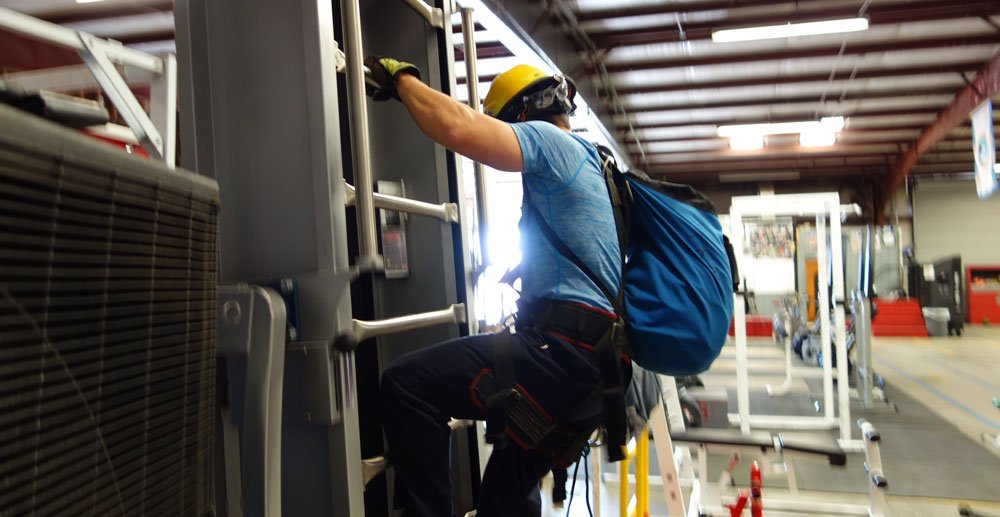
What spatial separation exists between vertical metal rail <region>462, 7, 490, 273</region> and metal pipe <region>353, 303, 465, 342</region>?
0.23m

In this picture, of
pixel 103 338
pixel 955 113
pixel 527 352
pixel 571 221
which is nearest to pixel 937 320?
pixel 955 113

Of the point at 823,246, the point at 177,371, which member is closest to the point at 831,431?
the point at 823,246

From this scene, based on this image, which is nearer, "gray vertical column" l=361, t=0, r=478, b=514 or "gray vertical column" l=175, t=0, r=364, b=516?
"gray vertical column" l=175, t=0, r=364, b=516

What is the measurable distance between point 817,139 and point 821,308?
9897 mm

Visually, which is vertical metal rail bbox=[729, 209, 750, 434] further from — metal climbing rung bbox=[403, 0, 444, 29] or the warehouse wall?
the warehouse wall

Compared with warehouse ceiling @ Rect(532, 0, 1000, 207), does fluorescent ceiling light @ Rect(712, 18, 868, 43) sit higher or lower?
lower

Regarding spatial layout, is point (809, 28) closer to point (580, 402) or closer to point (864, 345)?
point (864, 345)

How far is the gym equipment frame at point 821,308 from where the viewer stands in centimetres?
675

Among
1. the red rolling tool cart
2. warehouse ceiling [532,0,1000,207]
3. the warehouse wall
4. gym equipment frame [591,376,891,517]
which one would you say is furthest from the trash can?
gym equipment frame [591,376,891,517]

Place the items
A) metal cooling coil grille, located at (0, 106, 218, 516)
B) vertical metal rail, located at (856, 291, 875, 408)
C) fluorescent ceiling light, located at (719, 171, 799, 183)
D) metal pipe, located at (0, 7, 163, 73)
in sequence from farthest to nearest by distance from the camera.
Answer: fluorescent ceiling light, located at (719, 171, 799, 183) → vertical metal rail, located at (856, 291, 875, 408) → metal pipe, located at (0, 7, 163, 73) → metal cooling coil grille, located at (0, 106, 218, 516)

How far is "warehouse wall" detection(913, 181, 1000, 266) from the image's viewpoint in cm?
2128

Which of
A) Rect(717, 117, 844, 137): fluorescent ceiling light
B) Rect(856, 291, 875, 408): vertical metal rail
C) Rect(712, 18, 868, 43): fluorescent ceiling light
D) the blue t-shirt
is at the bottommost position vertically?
Rect(856, 291, 875, 408): vertical metal rail

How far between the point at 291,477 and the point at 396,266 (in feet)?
2.91

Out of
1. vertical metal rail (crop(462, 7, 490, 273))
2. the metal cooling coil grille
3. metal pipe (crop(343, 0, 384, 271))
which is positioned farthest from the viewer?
vertical metal rail (crop(462, 7, 490, 273))
